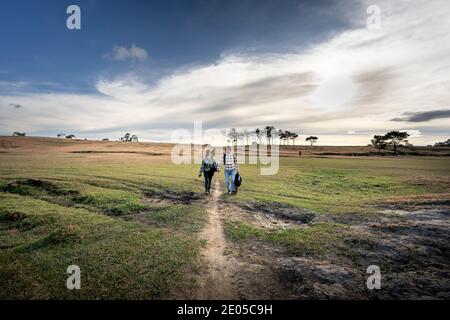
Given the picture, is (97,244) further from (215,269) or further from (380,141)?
(380,141)

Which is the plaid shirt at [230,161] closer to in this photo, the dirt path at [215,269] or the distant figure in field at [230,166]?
the distant figure in field at [230,166]

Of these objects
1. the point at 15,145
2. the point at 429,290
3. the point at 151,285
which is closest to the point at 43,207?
the point at 151,285

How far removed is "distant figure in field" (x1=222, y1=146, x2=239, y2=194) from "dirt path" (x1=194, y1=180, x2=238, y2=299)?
5.51 m

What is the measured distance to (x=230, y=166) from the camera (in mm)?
15781

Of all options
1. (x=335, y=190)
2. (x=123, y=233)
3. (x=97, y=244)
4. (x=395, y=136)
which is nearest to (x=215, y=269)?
(x=97, y=244)

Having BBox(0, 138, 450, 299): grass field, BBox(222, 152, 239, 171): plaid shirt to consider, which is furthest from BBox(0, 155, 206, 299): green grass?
BBox(222, 152, 239, 171): plaid shirt

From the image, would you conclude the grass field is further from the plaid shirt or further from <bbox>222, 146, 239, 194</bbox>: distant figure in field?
the plaid shirt

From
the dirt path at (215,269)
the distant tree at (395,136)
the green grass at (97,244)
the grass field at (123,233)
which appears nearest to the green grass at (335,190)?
the grass field at (123,233)

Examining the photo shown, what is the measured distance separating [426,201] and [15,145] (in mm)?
112911

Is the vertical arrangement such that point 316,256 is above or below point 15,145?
below

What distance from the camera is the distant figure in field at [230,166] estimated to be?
15.5m

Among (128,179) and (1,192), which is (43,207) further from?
(128,179)

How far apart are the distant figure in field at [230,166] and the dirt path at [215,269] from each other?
551 centimetres
